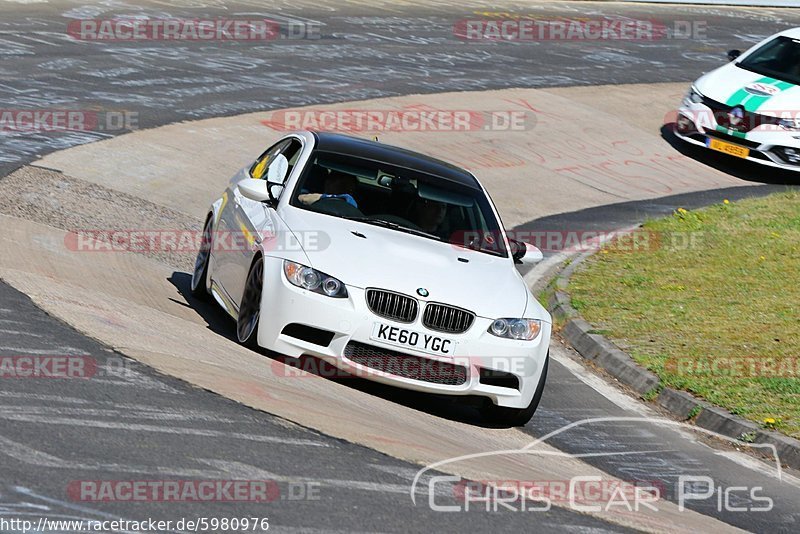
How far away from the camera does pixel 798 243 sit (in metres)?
14.8

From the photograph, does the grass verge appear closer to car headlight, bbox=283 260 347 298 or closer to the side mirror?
the side mirror

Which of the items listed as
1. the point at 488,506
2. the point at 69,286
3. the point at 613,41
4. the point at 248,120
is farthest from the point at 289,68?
the point at 488,506

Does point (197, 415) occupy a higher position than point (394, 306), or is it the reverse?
point (394, 306)

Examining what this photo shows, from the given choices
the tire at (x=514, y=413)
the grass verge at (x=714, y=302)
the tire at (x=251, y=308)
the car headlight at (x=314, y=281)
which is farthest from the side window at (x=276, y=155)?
the grass verge at (x=714, y=302)

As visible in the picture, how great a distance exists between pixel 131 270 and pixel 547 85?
13.2 meters

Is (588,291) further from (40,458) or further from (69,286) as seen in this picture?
(40,458)

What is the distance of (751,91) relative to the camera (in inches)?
739

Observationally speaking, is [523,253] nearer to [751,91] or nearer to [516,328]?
[516,328]

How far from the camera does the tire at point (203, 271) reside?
1009 cm

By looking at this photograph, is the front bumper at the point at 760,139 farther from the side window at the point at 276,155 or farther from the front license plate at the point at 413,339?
the front license plate at the point at 413,339

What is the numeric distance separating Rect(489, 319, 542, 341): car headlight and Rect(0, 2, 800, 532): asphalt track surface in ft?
2.30

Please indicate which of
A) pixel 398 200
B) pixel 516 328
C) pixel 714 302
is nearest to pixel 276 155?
pixel 398 200

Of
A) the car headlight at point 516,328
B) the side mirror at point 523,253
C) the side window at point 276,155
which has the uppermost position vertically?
the side window at point 276,155

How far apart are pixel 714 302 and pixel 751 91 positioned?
7585 mm
